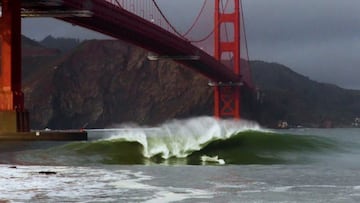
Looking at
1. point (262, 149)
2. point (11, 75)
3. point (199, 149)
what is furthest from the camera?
point (11, 75)

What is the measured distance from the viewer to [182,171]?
57.6ft

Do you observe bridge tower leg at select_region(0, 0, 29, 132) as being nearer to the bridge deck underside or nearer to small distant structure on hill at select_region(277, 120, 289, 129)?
the bridge deck underside

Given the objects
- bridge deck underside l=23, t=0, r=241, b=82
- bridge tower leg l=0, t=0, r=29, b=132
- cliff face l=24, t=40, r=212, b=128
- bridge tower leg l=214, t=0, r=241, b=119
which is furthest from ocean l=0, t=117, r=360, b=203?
cliff face l=24, t=40, r=212, b=128

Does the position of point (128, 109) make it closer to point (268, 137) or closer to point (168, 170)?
point (268, 137)

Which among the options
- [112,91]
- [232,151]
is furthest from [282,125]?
[232,151]

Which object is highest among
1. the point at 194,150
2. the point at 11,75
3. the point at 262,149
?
the point at 11,75

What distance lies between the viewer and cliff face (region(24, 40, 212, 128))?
11369 centimetres

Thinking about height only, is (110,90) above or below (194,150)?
above

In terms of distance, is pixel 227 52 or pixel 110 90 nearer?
pixel 227 52

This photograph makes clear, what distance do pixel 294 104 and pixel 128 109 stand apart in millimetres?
39290

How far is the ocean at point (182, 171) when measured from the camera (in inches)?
481

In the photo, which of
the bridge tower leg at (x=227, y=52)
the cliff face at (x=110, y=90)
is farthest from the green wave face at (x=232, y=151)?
the cliff face at (x=110, y=90)

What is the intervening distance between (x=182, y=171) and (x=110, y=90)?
106480mm

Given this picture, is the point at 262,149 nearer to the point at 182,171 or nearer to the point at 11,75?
the point at 182,171
